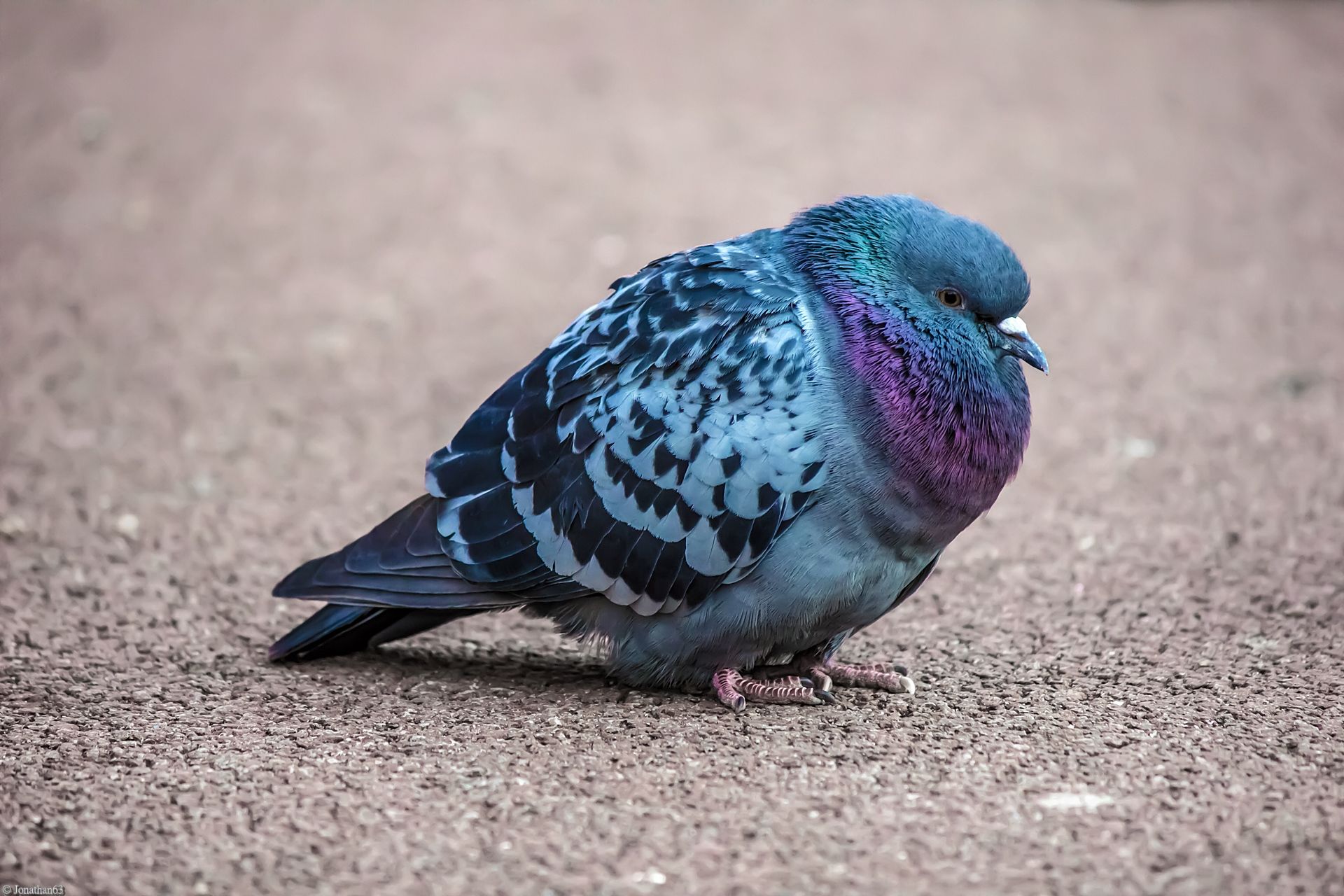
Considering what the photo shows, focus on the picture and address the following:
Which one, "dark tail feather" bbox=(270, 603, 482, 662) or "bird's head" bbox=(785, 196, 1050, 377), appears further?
"dark tail feather" bbox=(270, 603, 482, 662)

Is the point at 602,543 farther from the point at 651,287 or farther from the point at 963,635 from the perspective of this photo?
the point at 963,635

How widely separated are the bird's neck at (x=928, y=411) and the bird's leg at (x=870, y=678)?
23.3 inches

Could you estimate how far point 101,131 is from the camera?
982cm

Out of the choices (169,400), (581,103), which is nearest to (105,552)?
(169,400)

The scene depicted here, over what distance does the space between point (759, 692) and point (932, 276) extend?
1.38 meters

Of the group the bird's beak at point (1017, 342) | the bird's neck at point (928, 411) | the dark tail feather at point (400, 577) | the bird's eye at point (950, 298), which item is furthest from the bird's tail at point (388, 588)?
the bird's beak at point (1017, 342)

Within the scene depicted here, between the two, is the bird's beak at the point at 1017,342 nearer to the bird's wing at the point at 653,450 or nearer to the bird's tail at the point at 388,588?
the bird's wing at the point at 653,450

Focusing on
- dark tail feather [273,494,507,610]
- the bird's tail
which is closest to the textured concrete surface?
the bird's tail

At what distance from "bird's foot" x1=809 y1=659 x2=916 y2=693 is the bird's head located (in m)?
1.04

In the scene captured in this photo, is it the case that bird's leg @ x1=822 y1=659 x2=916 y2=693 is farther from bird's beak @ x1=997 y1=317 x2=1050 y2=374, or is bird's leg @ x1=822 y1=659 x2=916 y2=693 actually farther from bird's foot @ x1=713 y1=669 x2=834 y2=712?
bird's beak @ x1=997 y1=317 x2=1050 y2=374

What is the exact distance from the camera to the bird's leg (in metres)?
4.24

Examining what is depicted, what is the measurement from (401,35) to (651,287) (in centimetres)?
822

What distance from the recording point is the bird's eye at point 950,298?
3959 millimetres

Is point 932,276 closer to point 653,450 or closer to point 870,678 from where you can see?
point 653,450
